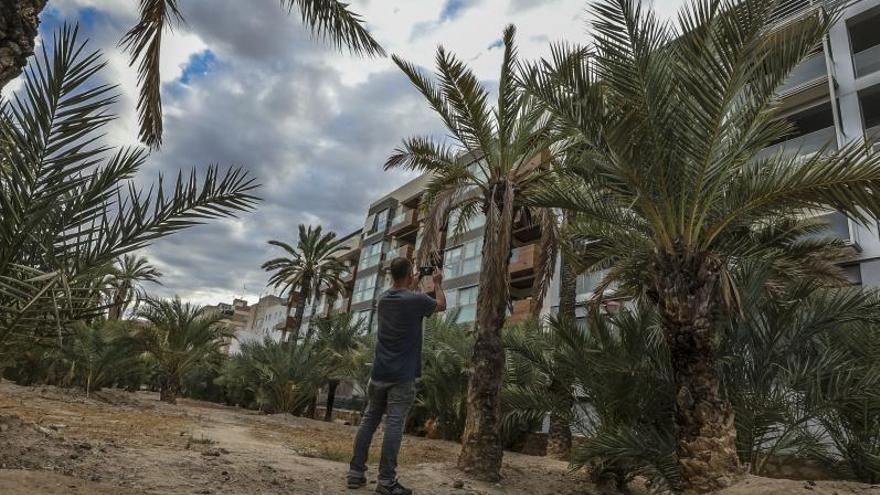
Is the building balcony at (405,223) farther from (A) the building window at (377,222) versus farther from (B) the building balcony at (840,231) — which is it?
(B) the building balcony at (840,231)

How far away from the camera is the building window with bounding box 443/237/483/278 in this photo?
30.6 meters

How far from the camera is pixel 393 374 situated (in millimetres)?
4246

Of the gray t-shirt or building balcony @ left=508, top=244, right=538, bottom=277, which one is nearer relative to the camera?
the gray t-shirt

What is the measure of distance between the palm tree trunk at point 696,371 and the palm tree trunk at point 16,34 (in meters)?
5.94

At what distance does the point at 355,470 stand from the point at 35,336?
2.58 meters

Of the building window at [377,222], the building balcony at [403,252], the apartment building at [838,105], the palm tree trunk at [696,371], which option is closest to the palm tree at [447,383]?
the apartment building at [838,105]

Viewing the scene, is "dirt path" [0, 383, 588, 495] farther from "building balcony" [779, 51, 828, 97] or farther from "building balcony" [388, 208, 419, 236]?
"building balcony" [388, 208, 419, 236]

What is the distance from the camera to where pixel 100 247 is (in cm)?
353

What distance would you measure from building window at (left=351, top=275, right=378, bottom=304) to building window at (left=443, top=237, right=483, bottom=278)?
11.6 m

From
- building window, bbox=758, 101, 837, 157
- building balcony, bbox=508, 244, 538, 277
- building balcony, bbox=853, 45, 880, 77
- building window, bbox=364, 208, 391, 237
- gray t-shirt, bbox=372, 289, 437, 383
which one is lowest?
gray t-shirt, bbox=372, 289, 437, 383

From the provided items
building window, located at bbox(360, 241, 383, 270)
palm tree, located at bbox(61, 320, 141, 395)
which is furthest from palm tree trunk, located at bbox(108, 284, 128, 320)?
building window, located at bbox(360, 241, 383, 270)

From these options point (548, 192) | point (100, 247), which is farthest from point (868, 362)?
point (100, 247)

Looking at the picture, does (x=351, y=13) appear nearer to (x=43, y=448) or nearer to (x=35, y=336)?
(x=35, y=336)

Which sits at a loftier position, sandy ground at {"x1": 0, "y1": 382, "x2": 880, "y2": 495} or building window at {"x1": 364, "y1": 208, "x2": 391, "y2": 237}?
building window at {"x1": 364, "y1": 208, "x2": 391, "y2": 237}
